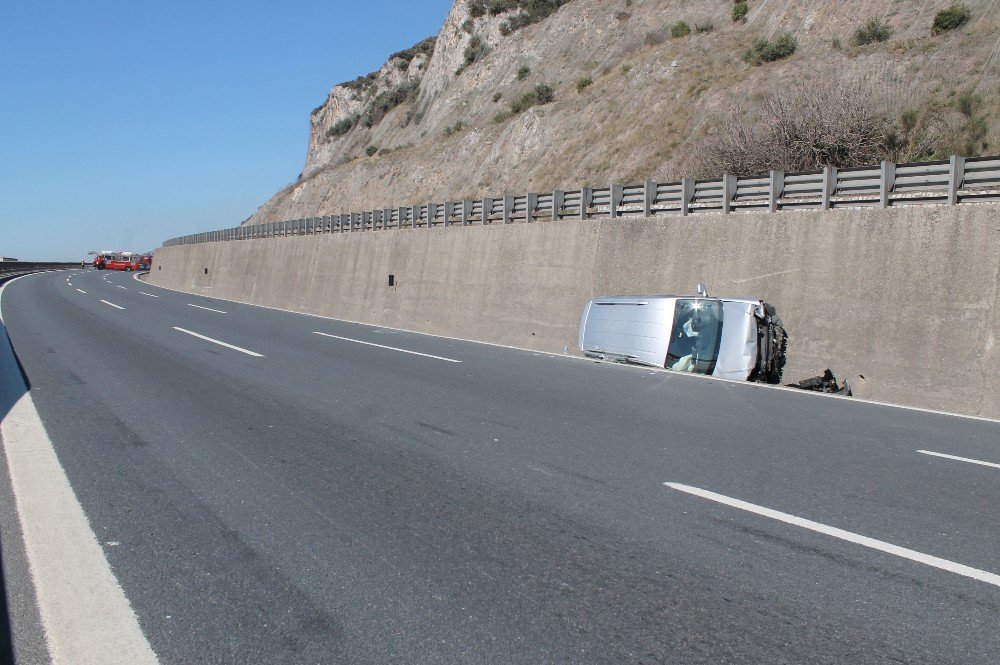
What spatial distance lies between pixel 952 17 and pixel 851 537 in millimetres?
31424

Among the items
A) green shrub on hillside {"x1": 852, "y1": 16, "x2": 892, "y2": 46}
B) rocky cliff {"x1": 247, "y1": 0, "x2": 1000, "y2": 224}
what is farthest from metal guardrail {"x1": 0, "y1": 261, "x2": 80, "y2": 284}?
green shrub on hillside {"x1": 852, "y1": 16, "x2": 892, "y2": 46}

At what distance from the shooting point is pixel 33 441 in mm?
7852

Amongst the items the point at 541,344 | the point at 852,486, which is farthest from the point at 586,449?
the point at 541,344

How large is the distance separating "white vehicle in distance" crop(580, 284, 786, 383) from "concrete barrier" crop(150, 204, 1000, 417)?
3.94ft

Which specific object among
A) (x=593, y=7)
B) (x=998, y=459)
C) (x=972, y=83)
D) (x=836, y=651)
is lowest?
(x=836, y=651)

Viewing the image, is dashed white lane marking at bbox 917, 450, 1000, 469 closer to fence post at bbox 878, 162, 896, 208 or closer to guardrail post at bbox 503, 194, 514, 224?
fence post at bbox 878, 162, 896, 208

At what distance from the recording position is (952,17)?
2998 centimetres

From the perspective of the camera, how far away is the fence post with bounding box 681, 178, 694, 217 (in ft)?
55.6

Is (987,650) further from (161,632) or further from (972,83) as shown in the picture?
(972,83)

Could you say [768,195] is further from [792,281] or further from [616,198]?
[616,198]

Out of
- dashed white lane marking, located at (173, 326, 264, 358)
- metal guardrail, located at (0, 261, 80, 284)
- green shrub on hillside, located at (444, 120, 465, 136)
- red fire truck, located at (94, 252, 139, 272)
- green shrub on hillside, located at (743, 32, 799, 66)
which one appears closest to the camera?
dashed white lane marking, located at (173, 326, 264, 358)

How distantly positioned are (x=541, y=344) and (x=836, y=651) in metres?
15.5

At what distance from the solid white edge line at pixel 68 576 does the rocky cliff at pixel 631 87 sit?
80.2ft

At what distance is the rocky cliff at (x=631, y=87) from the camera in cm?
2722
